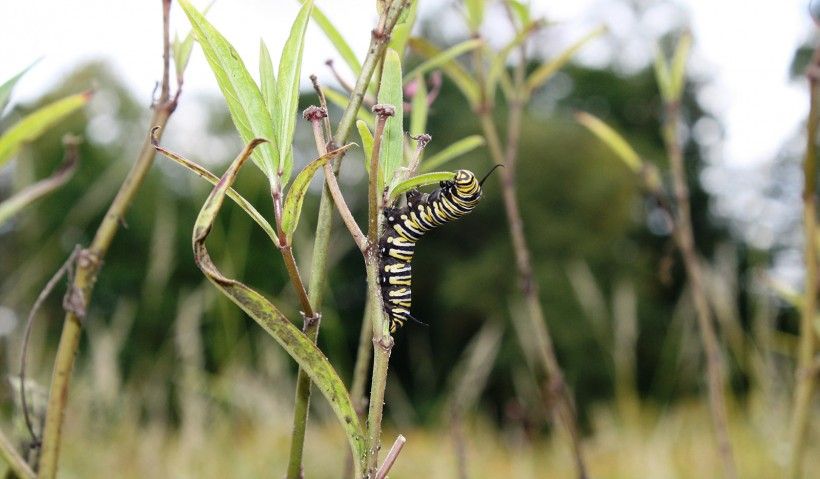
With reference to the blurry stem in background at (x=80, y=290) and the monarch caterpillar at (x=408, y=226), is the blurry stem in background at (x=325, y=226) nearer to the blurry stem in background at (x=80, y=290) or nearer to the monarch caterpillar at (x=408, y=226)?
the monarch caterpillar at (x=408, y=226)

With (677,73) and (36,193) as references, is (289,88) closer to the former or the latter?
(36,193)

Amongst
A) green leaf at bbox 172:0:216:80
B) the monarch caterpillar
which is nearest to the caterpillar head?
the monarch caterpillar

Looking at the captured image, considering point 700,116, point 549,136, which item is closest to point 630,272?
point 549,136

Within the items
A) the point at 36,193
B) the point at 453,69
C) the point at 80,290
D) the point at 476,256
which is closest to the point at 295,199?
the point at 80,290

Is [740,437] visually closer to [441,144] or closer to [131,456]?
[131,456]

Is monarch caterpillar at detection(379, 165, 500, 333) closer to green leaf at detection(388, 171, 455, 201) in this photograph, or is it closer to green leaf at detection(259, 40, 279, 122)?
green leaf at detection(388, 171, 455, 201)

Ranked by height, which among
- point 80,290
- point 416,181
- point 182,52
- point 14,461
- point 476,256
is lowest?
point 476,256

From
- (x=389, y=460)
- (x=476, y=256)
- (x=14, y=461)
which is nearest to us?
(x=389, y=460)
